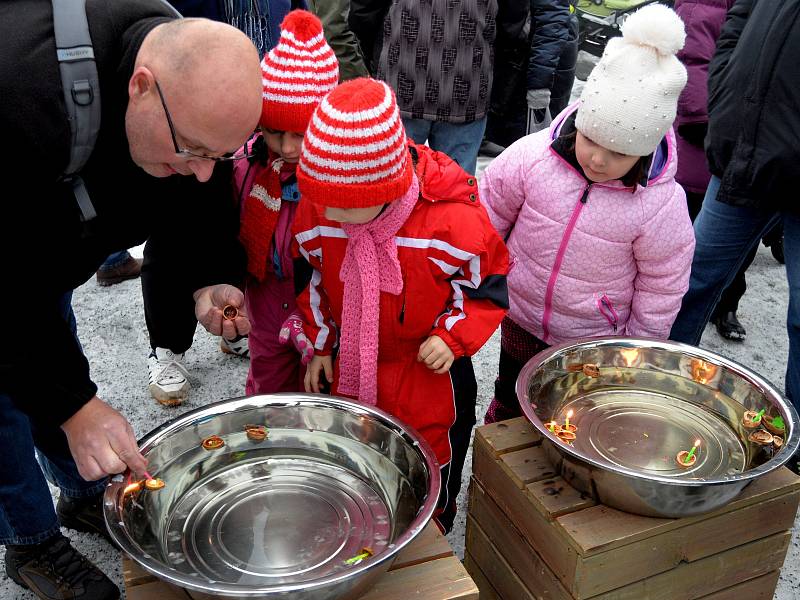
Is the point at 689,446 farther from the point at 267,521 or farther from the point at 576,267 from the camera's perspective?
the point at 267,521

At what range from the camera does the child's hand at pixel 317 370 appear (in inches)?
74.7

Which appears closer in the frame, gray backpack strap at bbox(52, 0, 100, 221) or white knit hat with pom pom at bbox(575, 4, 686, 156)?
gray backpack strap at bbox(52, 0, 100, 221)

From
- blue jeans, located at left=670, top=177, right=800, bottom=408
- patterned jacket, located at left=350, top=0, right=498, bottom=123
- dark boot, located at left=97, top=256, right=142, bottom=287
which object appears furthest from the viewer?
dark boot, located at left=97, top=256, right=142, bottom=287

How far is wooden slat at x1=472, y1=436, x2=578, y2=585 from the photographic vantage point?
1527 mm

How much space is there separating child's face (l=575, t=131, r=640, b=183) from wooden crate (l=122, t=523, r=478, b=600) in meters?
0.98

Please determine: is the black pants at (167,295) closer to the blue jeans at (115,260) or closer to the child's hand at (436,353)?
the child's hand at (436,353)

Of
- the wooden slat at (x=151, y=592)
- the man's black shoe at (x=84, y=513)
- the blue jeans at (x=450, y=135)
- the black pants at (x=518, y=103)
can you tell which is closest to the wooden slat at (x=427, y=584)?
the wooden slat at (x=151, y=592)

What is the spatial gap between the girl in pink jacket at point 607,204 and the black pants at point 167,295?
0.87m

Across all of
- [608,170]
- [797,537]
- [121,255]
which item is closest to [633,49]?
[608,170]

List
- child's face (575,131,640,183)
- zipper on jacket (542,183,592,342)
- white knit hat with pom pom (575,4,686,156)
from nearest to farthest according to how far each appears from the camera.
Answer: white knit hat with pom pom (575,4,686,156)
child's face (575,131,640,183)
zipper on jacket (542,183,592,342)

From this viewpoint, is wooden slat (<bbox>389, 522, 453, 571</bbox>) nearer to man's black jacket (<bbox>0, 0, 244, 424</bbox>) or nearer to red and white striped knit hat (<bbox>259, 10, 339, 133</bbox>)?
man's black jacket (<bbox>0, 0, 244, 424</bbox>)

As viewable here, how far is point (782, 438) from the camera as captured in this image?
1.56 meters

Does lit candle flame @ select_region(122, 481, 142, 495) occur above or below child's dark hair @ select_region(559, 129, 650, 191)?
below

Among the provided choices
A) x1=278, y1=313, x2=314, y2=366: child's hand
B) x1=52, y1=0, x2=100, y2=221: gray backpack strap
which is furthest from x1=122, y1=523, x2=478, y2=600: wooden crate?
x1=52, y1=0, x2=100, y2=221: gray backpack strap
